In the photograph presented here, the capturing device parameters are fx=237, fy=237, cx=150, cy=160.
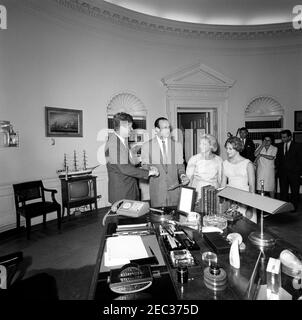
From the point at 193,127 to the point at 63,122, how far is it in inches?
136

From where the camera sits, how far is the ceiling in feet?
17.5

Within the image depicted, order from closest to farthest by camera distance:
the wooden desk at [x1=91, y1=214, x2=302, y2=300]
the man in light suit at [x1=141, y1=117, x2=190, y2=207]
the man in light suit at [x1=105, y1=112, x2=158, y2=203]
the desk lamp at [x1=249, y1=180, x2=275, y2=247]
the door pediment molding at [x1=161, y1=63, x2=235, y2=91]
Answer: the wooden desk at [x1=91, y1=214, x2=302, y2=300]
the desk lamp at [x1=249, y1=180, x2=275, y2=247]
the man in light suit at [x1=105, y1=112, x2=158, y2=203]
the man in light suit at [x1=141, y1=117, x2=190, y2=207]
the door pediment molding at [x1=161, y1=63, x2=235, y2=91]

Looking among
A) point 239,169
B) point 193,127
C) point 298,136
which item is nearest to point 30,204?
point 239,169

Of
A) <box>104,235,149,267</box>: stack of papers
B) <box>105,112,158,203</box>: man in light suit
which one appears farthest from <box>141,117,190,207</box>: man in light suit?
<box>104,235,149,267</box>: stack of papers

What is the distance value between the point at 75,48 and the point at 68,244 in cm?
388

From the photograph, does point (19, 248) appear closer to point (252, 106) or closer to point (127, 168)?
point (127, 168)

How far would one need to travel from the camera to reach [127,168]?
2.54 metres

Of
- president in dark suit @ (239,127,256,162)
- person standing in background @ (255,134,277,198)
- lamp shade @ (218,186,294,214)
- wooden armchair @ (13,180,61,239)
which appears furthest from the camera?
president in dark suit @ (239,127,256,162)

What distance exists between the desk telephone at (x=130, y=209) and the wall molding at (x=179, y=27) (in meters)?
4.53

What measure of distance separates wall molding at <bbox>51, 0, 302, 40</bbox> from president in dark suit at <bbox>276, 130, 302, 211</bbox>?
2.86 metres

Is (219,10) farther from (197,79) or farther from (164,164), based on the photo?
(164,164)

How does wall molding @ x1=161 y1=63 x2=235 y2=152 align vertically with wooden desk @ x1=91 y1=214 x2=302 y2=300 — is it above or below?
above

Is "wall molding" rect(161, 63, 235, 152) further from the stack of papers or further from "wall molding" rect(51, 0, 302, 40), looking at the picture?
the stack of papers

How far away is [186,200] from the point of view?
6.83ft
